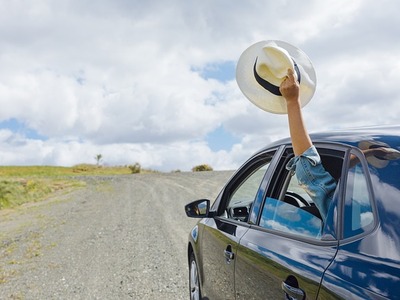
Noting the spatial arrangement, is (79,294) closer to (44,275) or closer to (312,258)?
(44,275)

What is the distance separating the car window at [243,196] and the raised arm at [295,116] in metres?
1.07

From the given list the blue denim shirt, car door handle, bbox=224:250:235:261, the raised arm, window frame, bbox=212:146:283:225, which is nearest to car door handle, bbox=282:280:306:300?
the blue denim shirt

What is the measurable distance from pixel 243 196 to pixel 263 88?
55.4 inches

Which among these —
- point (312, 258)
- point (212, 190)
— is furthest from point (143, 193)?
point (312, 258)

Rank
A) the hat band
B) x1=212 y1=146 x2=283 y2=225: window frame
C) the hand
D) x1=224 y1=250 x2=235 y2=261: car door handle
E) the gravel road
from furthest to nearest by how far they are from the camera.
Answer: the gravel road < x1=224 y1=250 x2=235 y2=261: car door handle < x1=212 y1=146 x2=283 y2=225: window frame < the hat band < the hand

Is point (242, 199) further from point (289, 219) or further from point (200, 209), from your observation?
point (289, 219)

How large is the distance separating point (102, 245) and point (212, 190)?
9778 millimetres

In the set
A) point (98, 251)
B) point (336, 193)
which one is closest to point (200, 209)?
point (336, 193)

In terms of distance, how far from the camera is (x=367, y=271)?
180cm

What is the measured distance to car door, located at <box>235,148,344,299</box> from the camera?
2137 mm

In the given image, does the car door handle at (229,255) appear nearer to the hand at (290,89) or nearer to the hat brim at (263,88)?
the hat brim at (263,88)

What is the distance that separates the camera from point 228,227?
12.1 feet

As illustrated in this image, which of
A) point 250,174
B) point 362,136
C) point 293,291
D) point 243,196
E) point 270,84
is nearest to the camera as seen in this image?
point 293,291

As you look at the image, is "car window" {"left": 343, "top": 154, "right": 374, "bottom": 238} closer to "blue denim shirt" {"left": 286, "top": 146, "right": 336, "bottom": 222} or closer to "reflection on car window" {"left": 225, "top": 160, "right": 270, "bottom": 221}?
"blue denim shirt" {"left": 286, "top": 146, "right": 336, "bottom": 222}
